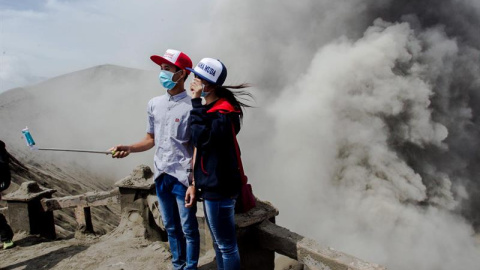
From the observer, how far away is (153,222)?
14.1 feet

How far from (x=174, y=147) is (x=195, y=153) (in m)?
0.31

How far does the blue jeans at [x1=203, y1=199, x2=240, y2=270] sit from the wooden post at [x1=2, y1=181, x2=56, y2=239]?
3724 millimetres

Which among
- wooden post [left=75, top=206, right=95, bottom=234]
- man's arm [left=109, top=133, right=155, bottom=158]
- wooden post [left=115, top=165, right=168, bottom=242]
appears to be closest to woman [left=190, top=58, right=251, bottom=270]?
man's arm [left=109, top=133, right=155, bottom=158]

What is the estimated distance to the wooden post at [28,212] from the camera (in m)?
4.75

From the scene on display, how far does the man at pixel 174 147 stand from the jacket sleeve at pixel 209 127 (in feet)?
1.28

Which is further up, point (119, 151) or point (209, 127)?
point (209, 127)

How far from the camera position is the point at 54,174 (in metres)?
11.3

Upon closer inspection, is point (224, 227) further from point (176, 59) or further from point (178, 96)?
point (176, 59)

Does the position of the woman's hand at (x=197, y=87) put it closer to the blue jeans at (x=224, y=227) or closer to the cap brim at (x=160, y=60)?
the cap brim at (x=160, y=60)

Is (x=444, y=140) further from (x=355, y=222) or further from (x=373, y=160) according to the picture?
(x=355, y=222)

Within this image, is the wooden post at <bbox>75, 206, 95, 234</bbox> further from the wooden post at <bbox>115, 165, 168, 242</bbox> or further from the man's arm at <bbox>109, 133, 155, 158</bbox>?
the man's arm at <bbox>109, 133, 155, 158</bbox>

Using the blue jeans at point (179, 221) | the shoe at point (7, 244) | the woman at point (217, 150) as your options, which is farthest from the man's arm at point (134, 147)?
the shoe at point (7, 244)

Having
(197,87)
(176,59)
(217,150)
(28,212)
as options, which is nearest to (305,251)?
(217,150)

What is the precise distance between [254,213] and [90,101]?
17.1m
